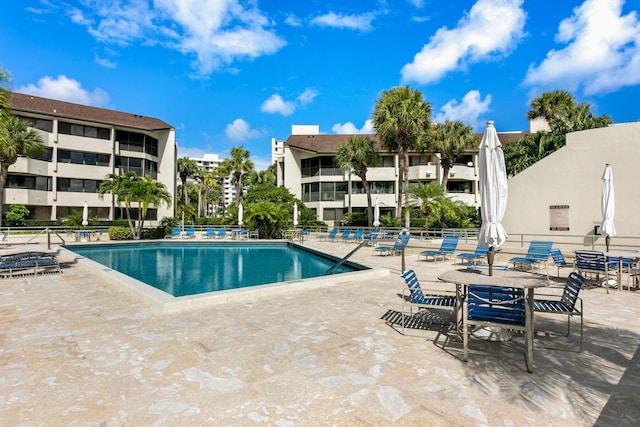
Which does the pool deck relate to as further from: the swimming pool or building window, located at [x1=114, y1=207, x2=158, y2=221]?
building window, located at [x1=114, y1=207, x2=158, y2=221]

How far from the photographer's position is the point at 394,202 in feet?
123

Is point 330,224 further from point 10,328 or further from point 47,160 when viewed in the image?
point 10,328

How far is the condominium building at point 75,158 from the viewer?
30594mm

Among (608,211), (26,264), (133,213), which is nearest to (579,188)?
(608,211)

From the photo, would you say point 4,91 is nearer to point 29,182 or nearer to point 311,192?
point 29,182

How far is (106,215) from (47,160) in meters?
6.81

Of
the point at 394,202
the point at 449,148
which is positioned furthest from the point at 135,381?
the point at 394,202

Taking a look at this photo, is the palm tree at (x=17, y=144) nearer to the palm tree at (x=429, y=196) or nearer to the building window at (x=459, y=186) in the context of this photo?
the palm tree at (x=429, y=196)

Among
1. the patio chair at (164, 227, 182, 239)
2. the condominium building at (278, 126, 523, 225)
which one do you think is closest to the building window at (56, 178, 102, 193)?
the patio chair at (164, 227, 182, 239)

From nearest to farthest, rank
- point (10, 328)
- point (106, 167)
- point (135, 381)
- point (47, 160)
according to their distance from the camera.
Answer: point (135, 381) → point (10, 328) → point (47, 160) → point (106, 167)

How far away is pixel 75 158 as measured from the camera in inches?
1308

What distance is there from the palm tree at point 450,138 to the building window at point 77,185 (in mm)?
32129

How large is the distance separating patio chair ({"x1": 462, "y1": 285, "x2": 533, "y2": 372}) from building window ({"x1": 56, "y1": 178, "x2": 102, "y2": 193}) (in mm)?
38015

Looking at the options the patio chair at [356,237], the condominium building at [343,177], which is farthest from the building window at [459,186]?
the patio chair at [356,237]
